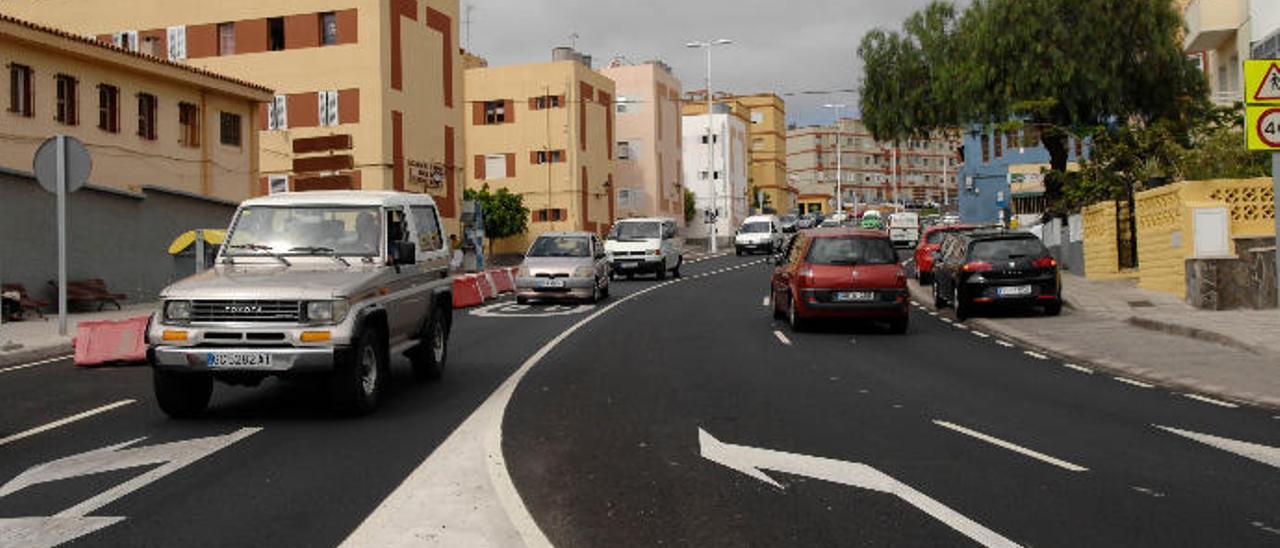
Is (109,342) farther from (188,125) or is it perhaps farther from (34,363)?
(188,125)

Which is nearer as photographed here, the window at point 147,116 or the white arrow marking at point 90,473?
the white arrow marking at point 90,473

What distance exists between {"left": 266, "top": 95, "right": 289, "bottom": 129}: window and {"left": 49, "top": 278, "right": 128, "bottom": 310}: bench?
22.4m

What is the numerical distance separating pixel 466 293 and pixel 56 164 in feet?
37.3

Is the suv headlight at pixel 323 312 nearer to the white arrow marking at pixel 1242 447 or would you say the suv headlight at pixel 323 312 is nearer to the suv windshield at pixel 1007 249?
the white arrow marking at pixel 1242 447

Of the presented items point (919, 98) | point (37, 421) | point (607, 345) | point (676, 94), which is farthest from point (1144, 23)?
point (676, 94)

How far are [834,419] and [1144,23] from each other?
27.2 metres

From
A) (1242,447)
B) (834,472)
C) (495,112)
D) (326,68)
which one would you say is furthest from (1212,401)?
(495,112)

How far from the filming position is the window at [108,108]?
97.1ft

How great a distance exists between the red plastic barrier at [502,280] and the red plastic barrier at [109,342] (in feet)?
50.6

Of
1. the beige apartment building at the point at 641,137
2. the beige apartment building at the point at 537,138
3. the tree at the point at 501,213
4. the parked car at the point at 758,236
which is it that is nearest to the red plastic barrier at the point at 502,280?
the parked car at the point at 758,236

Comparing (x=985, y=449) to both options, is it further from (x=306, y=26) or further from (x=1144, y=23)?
(x=306, y=26)

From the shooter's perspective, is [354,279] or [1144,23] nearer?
[354,279]

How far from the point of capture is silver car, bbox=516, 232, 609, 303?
24969 millimetres

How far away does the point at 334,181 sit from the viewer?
45.4 metres
